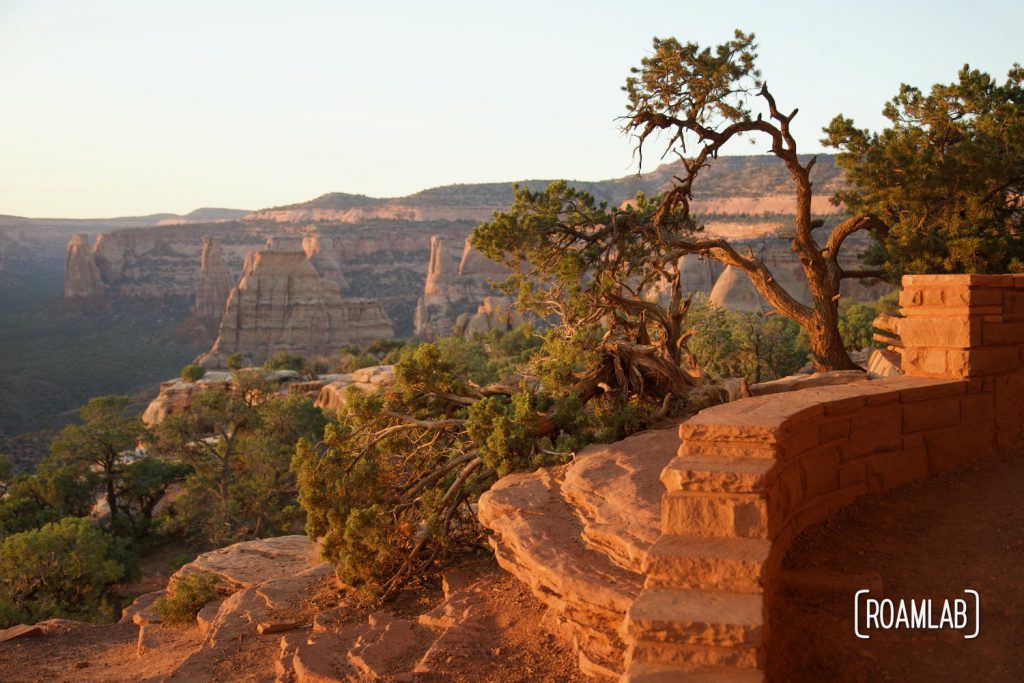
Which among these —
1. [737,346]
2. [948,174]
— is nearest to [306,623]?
[948,174]

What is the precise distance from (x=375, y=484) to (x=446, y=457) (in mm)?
958

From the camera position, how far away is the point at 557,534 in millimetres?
6098

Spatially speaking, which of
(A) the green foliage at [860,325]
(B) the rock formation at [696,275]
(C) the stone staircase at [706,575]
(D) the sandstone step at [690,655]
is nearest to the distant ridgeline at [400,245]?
(B) the rock formation at [696,275]

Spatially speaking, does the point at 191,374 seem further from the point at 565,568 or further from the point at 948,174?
the point at 565,568

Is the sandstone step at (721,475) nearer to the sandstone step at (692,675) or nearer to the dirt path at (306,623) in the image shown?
the sandstone step at (692,675)

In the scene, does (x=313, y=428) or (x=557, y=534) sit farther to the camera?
(x=313, y=428)

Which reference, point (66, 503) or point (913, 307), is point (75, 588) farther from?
point (913, 307)

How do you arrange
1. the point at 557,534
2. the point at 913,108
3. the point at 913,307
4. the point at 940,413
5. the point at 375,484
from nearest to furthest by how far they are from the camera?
1. the point at 557,534
2. the point at 940,413
3. the point at 913,307
4. the point at 375,484
5. the point at 913,108

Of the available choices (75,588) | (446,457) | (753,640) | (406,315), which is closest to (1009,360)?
(753,640)

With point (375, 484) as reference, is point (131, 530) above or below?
below

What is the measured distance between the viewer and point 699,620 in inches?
158

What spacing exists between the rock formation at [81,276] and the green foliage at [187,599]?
82.8m

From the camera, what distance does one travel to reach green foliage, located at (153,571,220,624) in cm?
1076

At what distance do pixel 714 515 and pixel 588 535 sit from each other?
138 cm
